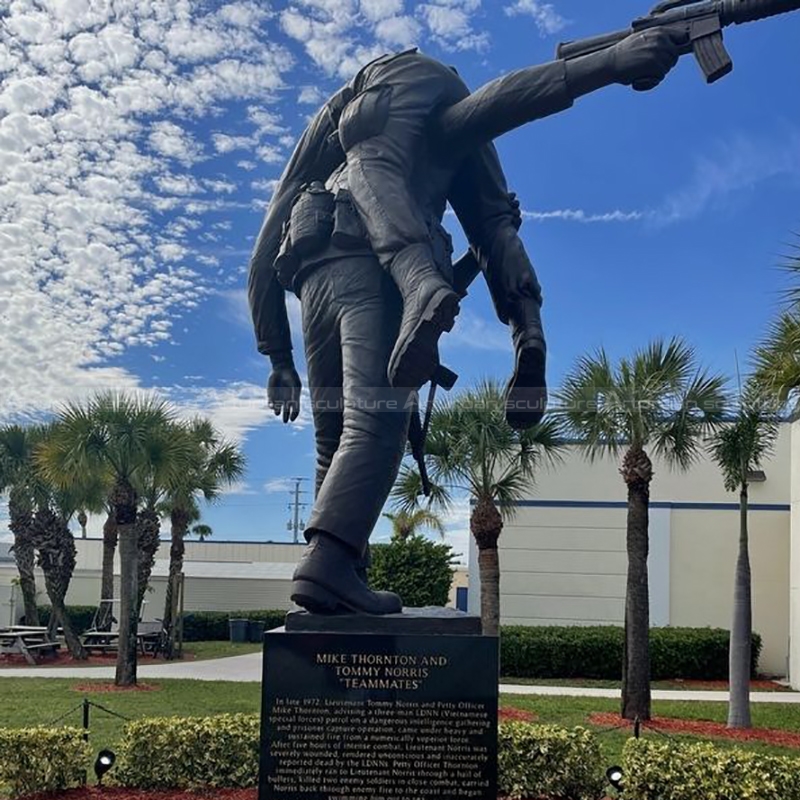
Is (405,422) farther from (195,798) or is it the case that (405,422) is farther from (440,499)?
(440,499)

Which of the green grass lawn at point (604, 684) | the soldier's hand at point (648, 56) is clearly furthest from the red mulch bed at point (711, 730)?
the soldier's hand at point (648, 56)

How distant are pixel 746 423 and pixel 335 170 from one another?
933cm

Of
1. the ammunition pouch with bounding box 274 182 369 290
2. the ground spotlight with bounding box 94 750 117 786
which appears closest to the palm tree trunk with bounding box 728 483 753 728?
the ground spotlight with bounding box 94 750 117 786

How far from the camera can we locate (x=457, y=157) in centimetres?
475

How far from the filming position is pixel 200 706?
1316cm

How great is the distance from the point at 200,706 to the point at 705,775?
822cm

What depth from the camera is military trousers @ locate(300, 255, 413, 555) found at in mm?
4254

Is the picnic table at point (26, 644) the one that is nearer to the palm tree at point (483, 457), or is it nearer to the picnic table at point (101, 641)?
the picnic table at point (101, 641)

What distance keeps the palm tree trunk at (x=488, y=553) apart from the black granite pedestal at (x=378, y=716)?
1105cm

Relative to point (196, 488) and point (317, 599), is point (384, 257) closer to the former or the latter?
point (317, 599)

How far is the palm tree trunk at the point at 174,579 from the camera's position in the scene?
22188mm

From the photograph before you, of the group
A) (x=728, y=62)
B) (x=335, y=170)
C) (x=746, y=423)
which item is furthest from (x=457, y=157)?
(x=746, y=423)

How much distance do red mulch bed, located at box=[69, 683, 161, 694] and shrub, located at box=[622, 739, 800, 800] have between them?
10158 millimetres

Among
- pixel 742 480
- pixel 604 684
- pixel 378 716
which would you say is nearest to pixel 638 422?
pixel 742 480
